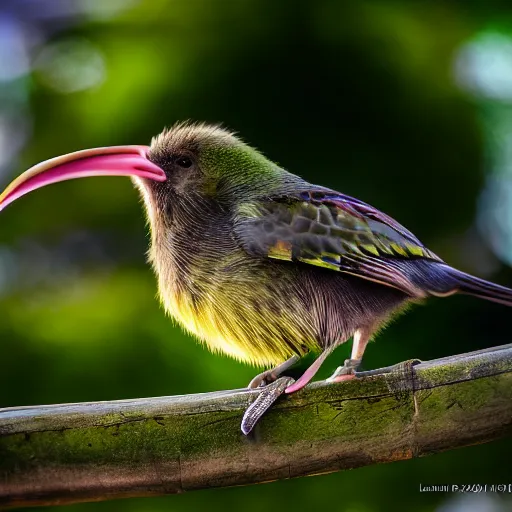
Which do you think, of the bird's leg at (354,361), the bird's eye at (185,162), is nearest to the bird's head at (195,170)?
the bird's eye at (185,162)

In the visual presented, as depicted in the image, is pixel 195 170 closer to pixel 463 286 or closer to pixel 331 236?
pixel 331 236

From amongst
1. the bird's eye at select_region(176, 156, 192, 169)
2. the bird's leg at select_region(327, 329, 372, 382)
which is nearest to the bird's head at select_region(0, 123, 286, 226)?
the bird's eye at select_region(176, 156, 192, 169)

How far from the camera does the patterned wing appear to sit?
1.25 metres

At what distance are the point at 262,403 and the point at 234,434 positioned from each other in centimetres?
6

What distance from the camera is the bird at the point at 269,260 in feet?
4.11

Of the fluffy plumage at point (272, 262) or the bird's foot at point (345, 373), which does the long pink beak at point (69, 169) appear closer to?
the fluffy plumage at point (272, 262)

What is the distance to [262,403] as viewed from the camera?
1205 mm

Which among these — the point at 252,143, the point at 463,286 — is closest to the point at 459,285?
the point at 463,286

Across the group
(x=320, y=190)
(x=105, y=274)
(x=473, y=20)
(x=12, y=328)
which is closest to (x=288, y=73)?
(x=473, y=20)

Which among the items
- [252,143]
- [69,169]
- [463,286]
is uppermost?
[252,143]

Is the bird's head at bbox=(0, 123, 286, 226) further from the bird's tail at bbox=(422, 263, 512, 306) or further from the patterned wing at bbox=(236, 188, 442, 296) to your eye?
the bird's tail at bbox=(422, 263, 512, 306)

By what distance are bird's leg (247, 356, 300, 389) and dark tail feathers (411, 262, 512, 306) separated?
0.89 feet

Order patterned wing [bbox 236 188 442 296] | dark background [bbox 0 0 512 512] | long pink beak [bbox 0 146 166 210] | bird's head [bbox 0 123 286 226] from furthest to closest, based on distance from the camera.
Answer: dark background [bbox 0 0 512 512] < bird's head [bbox 0 123 286 226] < patterned wing [bbox 236 188 442 296] < long pink beak [bbox 0 146 166 210]

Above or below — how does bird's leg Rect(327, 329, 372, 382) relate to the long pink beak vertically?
below
